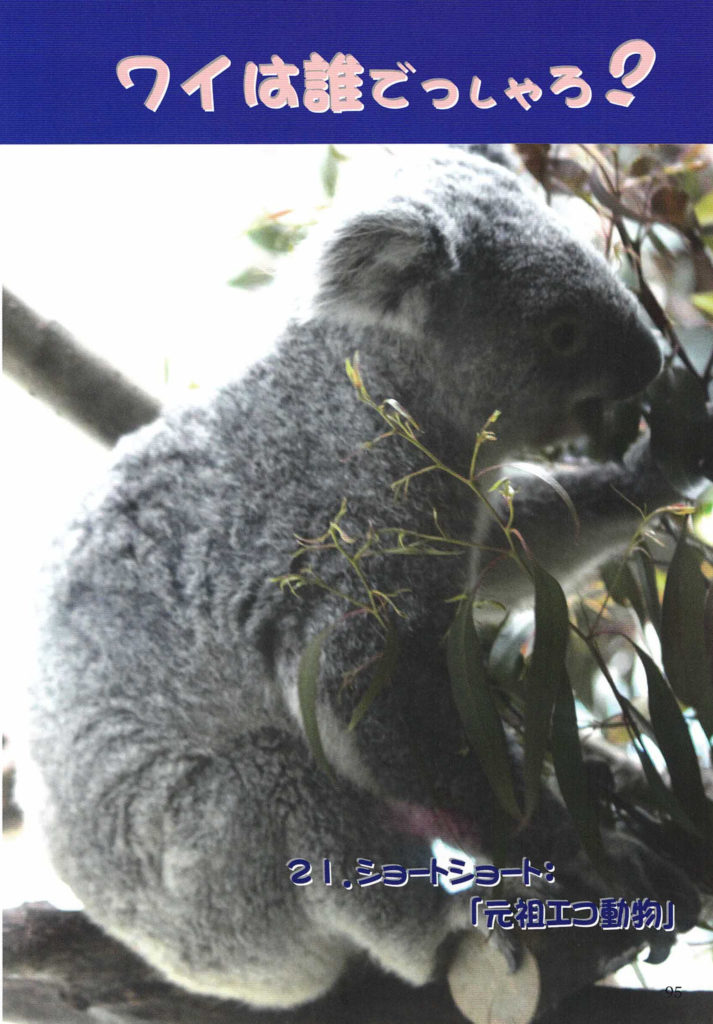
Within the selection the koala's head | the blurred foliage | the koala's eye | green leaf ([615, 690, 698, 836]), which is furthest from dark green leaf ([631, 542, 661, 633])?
the blurred foliage

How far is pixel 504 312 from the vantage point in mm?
1751

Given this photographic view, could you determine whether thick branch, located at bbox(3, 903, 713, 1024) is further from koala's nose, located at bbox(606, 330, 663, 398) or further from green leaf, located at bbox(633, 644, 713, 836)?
koala's nose, located at bbox(606, 330, 663, 398)

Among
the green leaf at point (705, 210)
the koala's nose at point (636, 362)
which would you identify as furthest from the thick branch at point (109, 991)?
the green leaf at point (705, 210)

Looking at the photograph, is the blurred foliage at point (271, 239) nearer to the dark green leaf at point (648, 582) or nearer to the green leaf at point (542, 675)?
Result: the green leaf at point (542, 675)

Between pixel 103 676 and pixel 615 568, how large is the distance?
100 centimetres

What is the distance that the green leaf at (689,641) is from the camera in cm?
157

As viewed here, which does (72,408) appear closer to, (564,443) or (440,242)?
(440,242)

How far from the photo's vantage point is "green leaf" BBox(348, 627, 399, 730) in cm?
158

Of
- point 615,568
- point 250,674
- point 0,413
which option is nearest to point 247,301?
point 0,413

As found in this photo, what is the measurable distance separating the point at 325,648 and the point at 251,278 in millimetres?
730

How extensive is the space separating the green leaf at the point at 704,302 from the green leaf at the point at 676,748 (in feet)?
2.21

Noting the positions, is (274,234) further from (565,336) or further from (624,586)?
(624,586)

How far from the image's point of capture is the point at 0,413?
5.65 ft

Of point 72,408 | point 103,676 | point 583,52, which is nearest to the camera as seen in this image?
point 583,52
